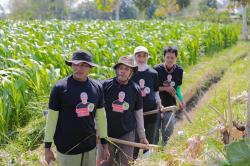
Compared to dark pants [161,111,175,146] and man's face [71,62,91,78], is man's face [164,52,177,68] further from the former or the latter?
man's face [71,62,91,78]

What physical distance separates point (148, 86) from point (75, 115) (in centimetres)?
154

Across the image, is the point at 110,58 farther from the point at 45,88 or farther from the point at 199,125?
the point at 199,125

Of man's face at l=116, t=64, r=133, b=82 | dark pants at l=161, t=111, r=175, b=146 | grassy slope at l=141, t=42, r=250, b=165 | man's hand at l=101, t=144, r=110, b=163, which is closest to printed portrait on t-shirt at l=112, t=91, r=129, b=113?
man's face at l=116, t=64, r=133, b=82

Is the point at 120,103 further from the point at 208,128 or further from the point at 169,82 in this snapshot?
the point at 208,128

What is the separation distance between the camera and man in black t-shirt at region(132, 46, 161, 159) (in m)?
4.60

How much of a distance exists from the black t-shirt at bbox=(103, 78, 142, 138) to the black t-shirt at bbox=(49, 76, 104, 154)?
0.47 meters

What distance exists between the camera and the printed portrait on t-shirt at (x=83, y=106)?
334 centimetres

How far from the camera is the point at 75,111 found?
11.0 feet

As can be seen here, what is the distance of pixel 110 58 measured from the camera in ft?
25.5

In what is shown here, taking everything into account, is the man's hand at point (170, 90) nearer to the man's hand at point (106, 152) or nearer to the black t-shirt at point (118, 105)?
the black t-shirt at point (118, 105)

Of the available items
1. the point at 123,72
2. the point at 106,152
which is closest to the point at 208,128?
the point at 123,72

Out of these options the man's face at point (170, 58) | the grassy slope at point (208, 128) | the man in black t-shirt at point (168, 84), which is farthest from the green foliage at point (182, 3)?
the man's face at point (170, 58)

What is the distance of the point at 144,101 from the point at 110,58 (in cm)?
310

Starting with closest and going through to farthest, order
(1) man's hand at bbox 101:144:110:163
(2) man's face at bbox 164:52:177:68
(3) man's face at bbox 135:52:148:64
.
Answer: (1) man's hand at bbox 101:144:110:163 < (3) man's face at bbox 135:52:148:64 < (2) man's face at bbox 164:52:177:68
